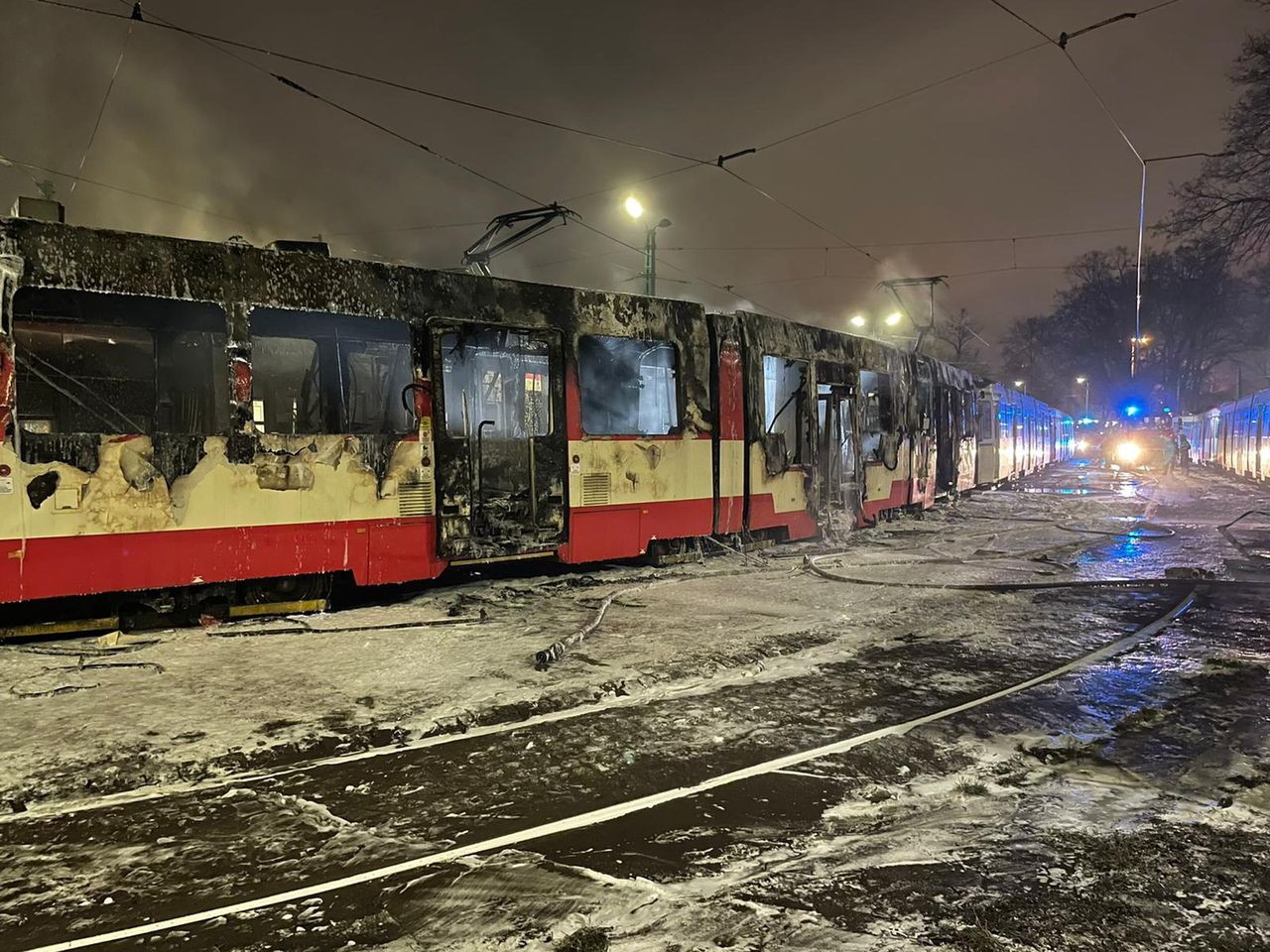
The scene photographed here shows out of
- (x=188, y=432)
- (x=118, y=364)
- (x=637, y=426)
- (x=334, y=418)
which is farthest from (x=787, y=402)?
(x=118, y=364)

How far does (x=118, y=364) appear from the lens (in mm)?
6566

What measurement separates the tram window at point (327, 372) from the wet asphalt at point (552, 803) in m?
4.26

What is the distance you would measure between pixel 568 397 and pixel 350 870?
663cm

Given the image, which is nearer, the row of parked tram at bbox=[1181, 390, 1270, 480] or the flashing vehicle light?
the row of parked tram at bbox=[1181, 390, 1270, 480]

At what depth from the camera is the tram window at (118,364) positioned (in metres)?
6.23

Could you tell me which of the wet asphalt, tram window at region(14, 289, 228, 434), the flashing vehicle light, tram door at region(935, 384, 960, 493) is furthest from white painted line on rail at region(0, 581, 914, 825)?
the flashing vehicle light

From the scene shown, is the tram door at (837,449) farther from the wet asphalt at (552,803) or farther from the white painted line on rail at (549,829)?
the white painted line on rail at (549,829)

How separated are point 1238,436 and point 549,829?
42753 mm

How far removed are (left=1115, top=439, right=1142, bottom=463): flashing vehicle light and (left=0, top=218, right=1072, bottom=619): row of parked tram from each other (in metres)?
41.1

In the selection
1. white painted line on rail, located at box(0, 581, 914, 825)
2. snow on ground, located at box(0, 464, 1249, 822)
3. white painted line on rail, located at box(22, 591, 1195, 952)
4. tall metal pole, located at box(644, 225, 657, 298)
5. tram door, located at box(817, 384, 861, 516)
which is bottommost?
white painted line on rail, located at box(22, 591, 1195, 952)

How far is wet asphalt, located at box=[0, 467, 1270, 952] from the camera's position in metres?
2.75

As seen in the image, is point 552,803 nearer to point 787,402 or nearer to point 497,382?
point 497,382

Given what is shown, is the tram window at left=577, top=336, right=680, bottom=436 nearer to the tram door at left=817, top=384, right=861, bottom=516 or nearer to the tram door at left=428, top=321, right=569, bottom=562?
the tram door at left=428, top=321, right=569, bottom=562

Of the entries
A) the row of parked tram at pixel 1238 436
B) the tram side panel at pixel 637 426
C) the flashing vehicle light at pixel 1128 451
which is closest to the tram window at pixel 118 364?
the tram side panel at pixel 637 426
